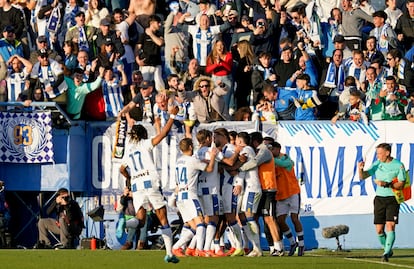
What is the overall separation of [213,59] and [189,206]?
6.60 m

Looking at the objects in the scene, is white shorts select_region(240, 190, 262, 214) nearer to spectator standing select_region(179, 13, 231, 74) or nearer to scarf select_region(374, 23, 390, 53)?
spectator standing select_region(179, 13, 231, 74)

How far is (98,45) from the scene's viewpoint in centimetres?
2945

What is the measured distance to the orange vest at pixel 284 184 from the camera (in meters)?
24.4

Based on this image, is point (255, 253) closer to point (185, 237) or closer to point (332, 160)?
point (185, 237)

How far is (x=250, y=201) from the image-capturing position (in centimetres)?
2342

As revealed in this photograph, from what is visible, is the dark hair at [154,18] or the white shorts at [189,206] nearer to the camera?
the white shorts at [189,206]

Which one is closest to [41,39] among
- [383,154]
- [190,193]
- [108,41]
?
[108,41]

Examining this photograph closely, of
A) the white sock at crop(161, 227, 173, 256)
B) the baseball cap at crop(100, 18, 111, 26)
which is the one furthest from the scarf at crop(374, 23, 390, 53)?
the white sock at crop(161, 227, 173, 256)

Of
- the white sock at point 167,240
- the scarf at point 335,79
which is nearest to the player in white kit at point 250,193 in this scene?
the white sock at point 167,240

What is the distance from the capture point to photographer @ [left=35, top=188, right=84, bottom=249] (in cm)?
2695

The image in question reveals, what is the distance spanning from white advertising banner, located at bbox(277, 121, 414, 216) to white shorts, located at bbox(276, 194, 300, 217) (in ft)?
8.73

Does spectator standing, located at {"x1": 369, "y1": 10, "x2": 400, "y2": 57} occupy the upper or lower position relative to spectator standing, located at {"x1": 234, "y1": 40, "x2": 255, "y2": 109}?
upper

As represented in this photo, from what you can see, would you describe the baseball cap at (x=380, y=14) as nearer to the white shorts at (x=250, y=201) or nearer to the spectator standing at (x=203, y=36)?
the spectator standing at (x=203, y=36)

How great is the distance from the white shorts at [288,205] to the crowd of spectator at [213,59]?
3.08 m
